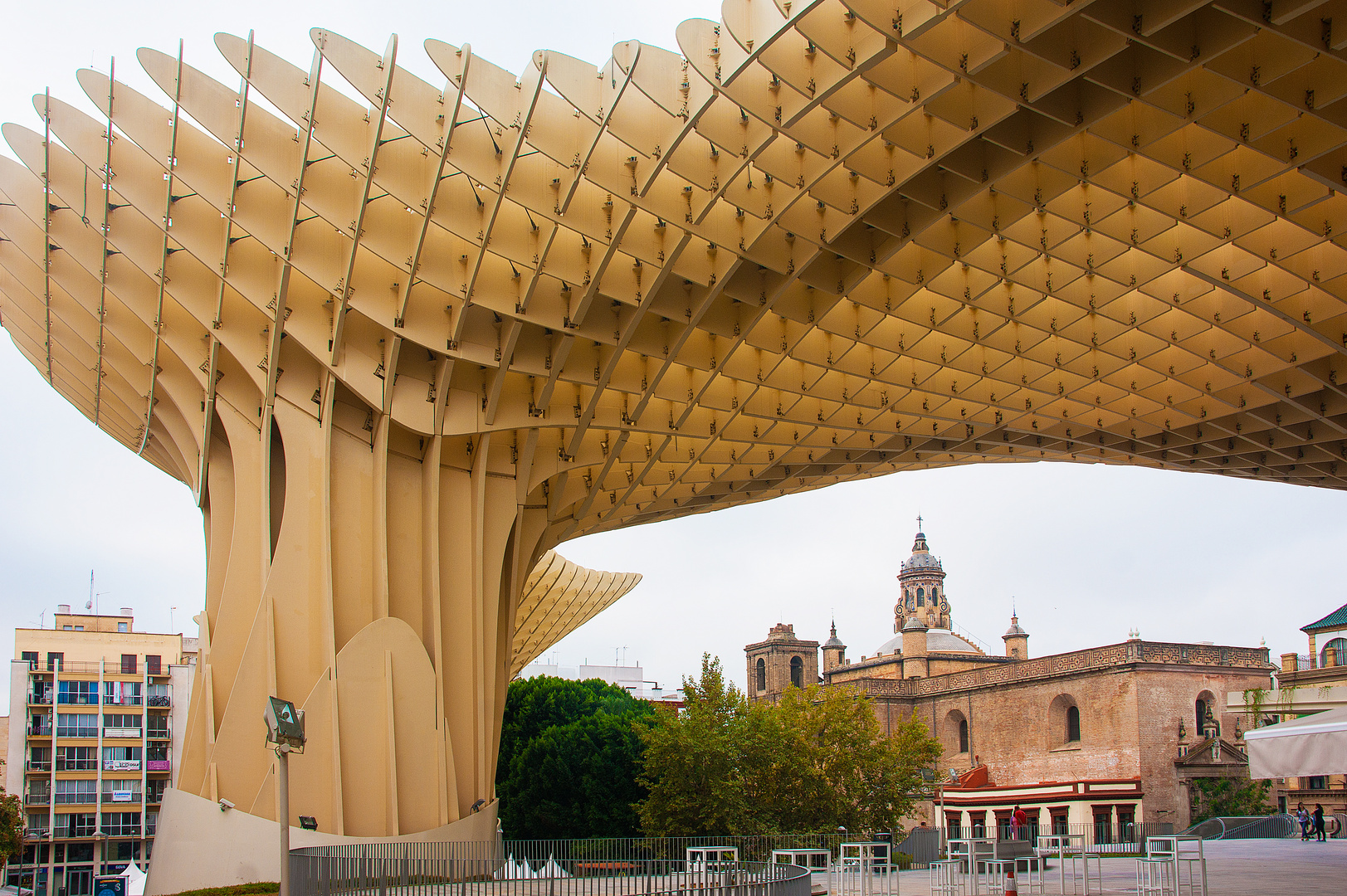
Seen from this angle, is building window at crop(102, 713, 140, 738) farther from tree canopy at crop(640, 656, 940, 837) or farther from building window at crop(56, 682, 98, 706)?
tree canopy at crop(640, 656, 940, 837)

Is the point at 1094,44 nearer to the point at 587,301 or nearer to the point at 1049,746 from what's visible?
the point at 587,301

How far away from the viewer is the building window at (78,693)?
85812 millimetres

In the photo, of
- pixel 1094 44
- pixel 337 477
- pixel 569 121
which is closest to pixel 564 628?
pixel 337 477

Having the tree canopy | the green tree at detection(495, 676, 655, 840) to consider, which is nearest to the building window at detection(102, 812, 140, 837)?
the green tree at detection(495, 676, 655, 840)

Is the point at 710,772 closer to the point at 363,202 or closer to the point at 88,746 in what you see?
the point at 363,202

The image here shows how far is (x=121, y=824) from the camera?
3307 inches

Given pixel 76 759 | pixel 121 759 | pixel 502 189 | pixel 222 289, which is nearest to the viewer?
pixel 502 189

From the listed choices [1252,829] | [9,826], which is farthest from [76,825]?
[1252,829]

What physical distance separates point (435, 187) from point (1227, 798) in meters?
73.0

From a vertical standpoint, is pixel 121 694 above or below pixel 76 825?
above

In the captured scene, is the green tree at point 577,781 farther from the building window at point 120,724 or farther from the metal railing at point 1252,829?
the building window at point 120,724

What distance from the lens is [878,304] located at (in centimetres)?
2841

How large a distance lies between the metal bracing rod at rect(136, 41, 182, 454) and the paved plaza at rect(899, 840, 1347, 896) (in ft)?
77.5

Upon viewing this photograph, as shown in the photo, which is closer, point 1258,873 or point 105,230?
point 105,230
